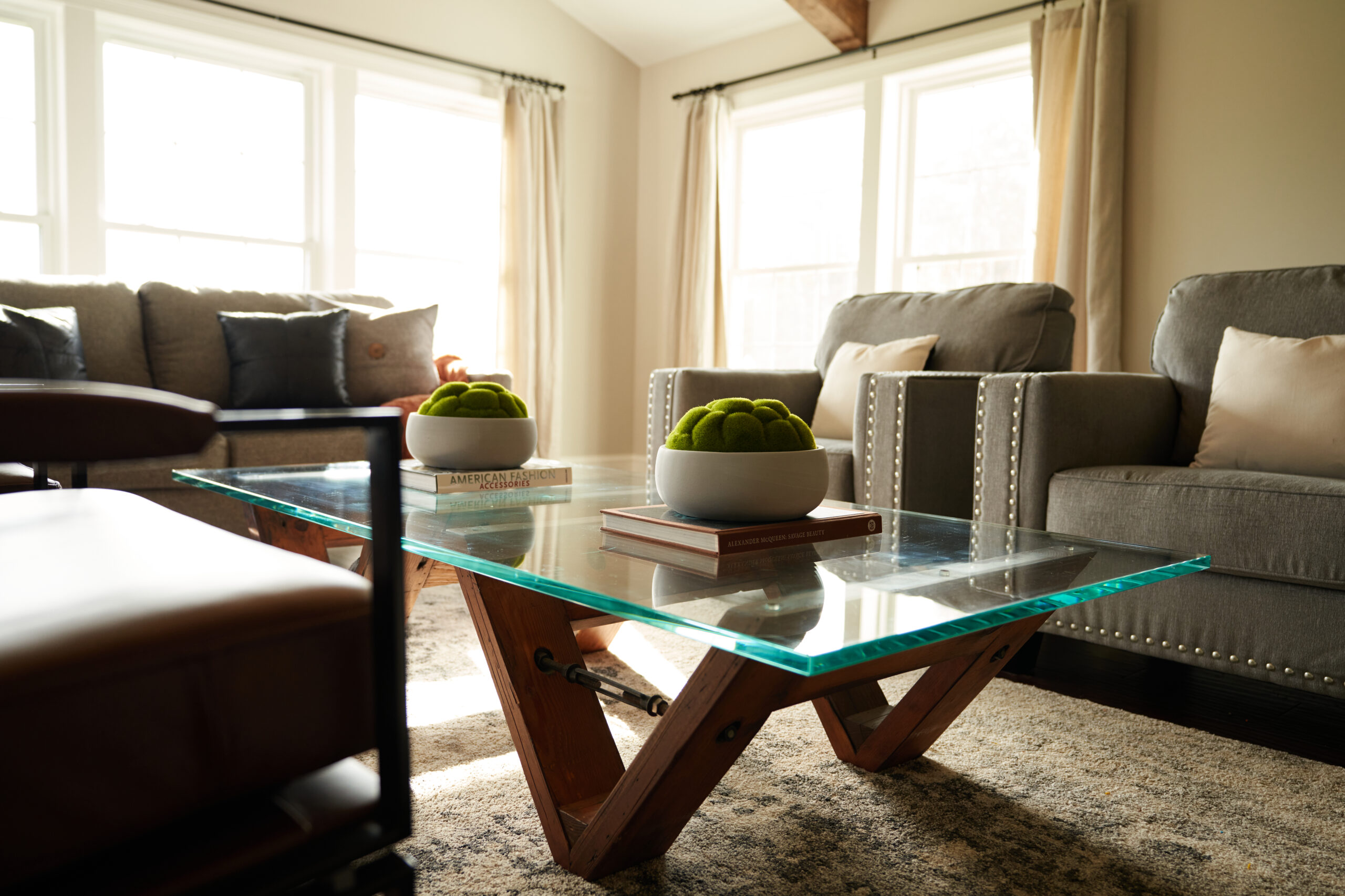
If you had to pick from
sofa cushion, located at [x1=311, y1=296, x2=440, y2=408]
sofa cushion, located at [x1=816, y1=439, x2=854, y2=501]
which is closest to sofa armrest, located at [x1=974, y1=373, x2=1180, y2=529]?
sofa cushion, located at [x1=816, y1=439, x2=854, y2=501]

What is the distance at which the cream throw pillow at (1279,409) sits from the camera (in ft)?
6.61

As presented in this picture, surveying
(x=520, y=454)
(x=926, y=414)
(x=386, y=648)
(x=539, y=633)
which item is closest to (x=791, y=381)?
(x=926, y=414)

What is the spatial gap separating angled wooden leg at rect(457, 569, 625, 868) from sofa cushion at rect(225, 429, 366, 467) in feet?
6.28

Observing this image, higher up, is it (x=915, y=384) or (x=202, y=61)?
(x=202, y=61)

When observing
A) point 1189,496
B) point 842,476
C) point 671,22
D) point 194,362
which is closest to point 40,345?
point 194,362

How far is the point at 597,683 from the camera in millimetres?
1139

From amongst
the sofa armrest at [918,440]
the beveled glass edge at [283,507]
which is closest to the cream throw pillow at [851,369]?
the sofa armrest at [918,440]

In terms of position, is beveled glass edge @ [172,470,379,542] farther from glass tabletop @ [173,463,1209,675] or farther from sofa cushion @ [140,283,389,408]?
sofa cushion @ [140,283,389,408]

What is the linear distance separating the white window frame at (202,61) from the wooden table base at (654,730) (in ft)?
12.1

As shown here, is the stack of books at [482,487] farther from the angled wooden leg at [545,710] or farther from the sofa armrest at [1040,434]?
the sofa armrest at [1040,434]

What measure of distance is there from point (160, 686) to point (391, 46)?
466 cm

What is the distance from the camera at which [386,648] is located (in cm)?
68

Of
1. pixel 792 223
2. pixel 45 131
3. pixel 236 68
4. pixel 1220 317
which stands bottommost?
pixel 1220 317

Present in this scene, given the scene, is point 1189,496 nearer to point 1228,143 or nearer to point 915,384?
point 915,384
